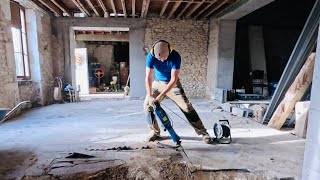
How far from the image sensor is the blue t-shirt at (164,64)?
266 cm

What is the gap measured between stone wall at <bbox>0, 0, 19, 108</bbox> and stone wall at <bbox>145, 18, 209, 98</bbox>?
372 cm

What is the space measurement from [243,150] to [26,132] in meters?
3.17

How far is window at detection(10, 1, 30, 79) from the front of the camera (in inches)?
189

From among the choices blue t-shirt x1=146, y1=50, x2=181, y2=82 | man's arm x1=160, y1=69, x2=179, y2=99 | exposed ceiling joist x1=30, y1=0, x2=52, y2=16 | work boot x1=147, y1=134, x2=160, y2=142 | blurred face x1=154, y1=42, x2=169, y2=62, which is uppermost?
exposed ceiling joist x1=30, y1=0, x2=52, y2=16

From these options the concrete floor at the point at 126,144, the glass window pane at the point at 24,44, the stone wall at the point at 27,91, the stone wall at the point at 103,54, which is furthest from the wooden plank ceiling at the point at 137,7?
the stone wall at the point at 103,54

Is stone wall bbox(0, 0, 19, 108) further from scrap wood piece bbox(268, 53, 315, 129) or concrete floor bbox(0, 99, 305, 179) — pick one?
scrap wood piece bbox(268, 53, 315, 129)

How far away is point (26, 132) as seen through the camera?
3.26 meters

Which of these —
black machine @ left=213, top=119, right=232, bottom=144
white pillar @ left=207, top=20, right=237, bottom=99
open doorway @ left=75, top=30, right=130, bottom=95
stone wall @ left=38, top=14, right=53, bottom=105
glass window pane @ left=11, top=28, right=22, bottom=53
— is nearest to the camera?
black machine @ left=213, top=119, right=232, bottom=144

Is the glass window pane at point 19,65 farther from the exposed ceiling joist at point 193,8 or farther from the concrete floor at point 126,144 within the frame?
the exposed ceiling joist at point 193,8

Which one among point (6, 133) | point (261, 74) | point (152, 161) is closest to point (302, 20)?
point (261, 74)

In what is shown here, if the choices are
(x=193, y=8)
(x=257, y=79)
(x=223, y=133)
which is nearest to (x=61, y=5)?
(x=193, y=8)

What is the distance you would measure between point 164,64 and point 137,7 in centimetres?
409

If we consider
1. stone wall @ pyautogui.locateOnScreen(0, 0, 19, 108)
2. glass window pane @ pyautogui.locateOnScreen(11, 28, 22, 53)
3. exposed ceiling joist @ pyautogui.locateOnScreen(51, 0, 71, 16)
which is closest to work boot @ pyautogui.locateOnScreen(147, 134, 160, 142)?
stone wall @ pyautogui.locateOnScreen(0, 0, 19, 108)

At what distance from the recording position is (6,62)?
4102 millimetres
